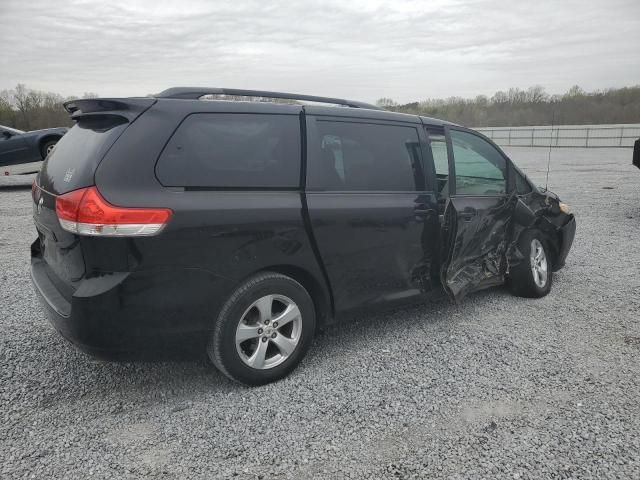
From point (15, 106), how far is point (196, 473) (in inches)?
1543

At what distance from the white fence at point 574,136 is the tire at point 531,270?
108ft

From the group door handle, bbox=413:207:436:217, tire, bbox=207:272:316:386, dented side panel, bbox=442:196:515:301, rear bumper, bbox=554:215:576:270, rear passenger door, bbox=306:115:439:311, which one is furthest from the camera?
rear bumper, bbox=554:215:576:270

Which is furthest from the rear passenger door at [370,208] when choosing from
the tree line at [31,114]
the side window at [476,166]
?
the tree line at [31,114]

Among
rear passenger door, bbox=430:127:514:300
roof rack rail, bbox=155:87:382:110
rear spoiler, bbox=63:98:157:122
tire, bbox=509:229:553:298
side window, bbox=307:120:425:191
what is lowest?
tire, bbox=509:229:553:298

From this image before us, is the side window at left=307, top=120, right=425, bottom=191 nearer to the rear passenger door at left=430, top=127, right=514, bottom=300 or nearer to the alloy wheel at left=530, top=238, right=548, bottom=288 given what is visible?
the rear passenger door at left=430, top=127, right=514, bottom=300

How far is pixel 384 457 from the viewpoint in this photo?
2.51 metres

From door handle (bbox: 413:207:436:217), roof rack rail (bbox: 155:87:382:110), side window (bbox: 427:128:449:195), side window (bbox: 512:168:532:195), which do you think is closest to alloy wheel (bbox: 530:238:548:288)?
side window (bbox: 512:168:532:195)

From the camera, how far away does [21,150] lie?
12.5 meters

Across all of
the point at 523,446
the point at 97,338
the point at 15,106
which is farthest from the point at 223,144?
the point at 15,106

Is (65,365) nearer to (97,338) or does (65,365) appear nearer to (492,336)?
(97,338)

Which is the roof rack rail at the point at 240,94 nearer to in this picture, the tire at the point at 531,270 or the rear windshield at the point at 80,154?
the rear windshield at the point at 80,154

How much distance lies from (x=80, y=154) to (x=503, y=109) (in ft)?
178

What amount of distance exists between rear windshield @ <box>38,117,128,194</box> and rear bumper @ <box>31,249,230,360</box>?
57cm

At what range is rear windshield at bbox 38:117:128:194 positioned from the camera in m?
2.72
